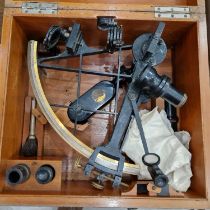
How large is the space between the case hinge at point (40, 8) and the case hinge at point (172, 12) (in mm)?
319

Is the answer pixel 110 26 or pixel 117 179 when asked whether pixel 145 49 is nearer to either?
pixel 110 26

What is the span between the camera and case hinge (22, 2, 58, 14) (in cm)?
89

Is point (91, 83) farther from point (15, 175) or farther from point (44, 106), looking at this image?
point (15, 175)

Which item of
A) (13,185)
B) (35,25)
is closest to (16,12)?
(35,25)

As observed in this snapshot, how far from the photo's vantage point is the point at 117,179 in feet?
2.70


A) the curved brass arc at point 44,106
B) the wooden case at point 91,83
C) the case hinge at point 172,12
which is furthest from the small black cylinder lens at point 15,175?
the case hinge at point 172,12

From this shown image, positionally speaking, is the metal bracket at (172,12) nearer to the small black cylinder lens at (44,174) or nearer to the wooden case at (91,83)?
A: the wooden case at (91,83)

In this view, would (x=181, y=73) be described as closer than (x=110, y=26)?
No

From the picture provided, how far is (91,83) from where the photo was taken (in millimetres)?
1061

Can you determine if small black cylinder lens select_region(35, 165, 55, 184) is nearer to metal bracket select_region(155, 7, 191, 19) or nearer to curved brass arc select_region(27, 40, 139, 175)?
curved brass arc select_region(27, 40, 139, 175)

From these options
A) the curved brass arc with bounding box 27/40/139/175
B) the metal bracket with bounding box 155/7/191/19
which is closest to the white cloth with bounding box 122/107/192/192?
the curved brass arc with bounding box 27/40/139/175

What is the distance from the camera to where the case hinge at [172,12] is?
89 cm

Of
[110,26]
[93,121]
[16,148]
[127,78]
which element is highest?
[110,26]

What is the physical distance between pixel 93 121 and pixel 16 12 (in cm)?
44
